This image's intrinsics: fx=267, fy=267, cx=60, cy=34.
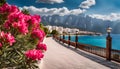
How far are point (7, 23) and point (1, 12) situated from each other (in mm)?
382

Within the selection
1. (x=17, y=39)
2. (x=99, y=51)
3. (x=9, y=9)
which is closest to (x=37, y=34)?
(x=17, y=39)

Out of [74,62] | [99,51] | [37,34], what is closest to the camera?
[37,34]

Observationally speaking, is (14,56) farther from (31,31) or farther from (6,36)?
(6,36)

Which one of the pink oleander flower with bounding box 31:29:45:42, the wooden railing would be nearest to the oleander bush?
the pink oleander flower with bounding box 31:29:45:42

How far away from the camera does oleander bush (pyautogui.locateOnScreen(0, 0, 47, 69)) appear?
3.69 meters

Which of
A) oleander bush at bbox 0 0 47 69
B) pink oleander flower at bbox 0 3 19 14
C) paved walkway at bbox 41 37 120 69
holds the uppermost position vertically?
pink oleander flower at bbox 0 3 19 14

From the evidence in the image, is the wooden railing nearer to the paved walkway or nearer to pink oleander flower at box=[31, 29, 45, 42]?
the paved walkway

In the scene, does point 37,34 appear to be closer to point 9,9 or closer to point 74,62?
point 9,9

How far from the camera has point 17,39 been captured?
4.34 metres

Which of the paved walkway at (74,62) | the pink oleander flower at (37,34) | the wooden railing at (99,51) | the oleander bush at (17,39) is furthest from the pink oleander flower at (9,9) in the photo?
the wooden railing at (99,51)

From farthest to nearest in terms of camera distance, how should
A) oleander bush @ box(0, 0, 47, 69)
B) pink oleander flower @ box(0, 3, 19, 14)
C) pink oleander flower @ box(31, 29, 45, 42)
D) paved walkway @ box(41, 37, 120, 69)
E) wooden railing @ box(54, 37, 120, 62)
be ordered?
wooden railing @ box(54, 37, 120, 62) < paved walkway @ box(41, 37, 120, 69) < pink oleander flower @ box(31, 29, 45, 42) < pink oleander flower @ box(0, 3, 19, 14) < oleander bush @ box(0, 0, 47, 69)

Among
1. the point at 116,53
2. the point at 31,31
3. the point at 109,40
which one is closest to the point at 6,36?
the point at 31,31

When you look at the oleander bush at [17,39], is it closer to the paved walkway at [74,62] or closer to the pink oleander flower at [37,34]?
the pink oleander flower at [37,34]

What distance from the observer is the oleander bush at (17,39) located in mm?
3693
